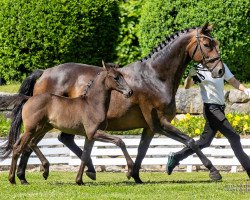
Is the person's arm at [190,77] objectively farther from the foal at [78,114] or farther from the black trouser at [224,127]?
the foal at [78,114]

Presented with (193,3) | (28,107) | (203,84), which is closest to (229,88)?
(193,3)

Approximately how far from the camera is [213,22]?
57.5 ft

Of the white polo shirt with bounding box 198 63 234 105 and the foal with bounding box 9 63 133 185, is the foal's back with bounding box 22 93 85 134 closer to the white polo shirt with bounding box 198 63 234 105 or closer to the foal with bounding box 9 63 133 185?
the foal with bounding box 9 63 133 185

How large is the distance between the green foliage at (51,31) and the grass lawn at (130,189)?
4305 millimetres

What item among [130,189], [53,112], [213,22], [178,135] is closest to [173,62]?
[178,135]

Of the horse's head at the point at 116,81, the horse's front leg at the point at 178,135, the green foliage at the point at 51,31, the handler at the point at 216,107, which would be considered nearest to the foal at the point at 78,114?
the horse's head at the point at 116,81

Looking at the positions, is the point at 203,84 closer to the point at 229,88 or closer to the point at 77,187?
the point at 77,187

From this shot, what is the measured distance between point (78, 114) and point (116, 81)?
70 cm

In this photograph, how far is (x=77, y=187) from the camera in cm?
1261

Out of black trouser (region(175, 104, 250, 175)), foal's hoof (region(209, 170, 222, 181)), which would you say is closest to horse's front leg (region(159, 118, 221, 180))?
foal's hoof (region(209, 170, 222, 181))

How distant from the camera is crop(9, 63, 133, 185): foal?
12875mm

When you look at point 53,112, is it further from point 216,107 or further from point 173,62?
point 216,107

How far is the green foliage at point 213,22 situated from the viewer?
57.5 ft

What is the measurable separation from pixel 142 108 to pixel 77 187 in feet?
5.01
